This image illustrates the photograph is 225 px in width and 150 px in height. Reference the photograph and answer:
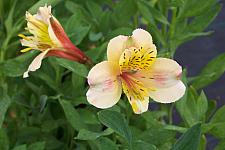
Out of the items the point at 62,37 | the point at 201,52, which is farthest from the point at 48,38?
the point at 201,52

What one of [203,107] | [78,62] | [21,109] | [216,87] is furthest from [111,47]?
[216,87]

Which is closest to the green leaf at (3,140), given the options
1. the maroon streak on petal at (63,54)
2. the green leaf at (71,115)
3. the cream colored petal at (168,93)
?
the green leaf at (71,115)

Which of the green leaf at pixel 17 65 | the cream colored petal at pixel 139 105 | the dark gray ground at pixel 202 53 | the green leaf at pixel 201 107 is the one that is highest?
the cream colored petal at pixel 139 105

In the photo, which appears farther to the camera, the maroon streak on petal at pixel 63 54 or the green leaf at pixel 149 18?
the green leaf at pixel 149 18

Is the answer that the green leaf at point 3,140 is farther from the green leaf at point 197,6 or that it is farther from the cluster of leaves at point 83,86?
the green leaf at point 197,6

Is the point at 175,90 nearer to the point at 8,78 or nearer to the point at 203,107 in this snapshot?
the point at 203,107

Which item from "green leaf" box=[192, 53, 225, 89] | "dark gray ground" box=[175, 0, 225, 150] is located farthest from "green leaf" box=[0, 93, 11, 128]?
"dark gray ground" box=[175, 0, 225, 150]
